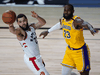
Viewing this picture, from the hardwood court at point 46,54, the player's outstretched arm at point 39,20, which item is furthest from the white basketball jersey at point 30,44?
the hardwood court at point 46,54

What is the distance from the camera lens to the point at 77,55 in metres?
2.72

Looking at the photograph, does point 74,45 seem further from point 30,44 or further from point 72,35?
point 30,44

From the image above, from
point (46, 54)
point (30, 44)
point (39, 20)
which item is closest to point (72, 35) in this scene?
point (39, 20)

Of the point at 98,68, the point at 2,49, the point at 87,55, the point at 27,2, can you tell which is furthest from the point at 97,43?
the point at 27,2

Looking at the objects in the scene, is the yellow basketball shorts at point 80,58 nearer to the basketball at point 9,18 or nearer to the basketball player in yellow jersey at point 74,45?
the basketball player in yellow jersey at point 74,45

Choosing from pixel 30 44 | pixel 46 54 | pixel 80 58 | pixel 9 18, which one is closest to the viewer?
pixel 9 18

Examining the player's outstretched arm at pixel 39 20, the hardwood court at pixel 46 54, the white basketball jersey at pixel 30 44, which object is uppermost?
the player's outstretched arm at pixel 39 20

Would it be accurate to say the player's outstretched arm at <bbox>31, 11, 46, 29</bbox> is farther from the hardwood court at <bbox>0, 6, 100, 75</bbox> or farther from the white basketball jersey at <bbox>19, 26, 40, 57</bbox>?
the hardwood court at <bbox>0, 6, 100, 75</bbox>

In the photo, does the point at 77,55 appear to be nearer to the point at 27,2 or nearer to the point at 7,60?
the point at 7,60

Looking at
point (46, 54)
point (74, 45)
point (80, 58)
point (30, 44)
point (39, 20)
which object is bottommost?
point (46, 54)

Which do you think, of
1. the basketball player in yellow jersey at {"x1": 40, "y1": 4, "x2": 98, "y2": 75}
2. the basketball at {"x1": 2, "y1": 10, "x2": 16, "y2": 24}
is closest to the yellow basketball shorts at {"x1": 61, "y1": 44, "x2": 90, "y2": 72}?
the basketball player in yellow jersey at {"x1": 40, "y1": 4, "x2": 98, "y2": 75}

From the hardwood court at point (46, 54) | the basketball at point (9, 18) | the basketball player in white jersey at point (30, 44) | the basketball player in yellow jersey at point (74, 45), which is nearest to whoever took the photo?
the basketball at point (9, 18)

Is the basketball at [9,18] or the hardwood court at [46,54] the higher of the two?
the basketball at [9,18]

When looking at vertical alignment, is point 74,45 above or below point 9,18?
below
